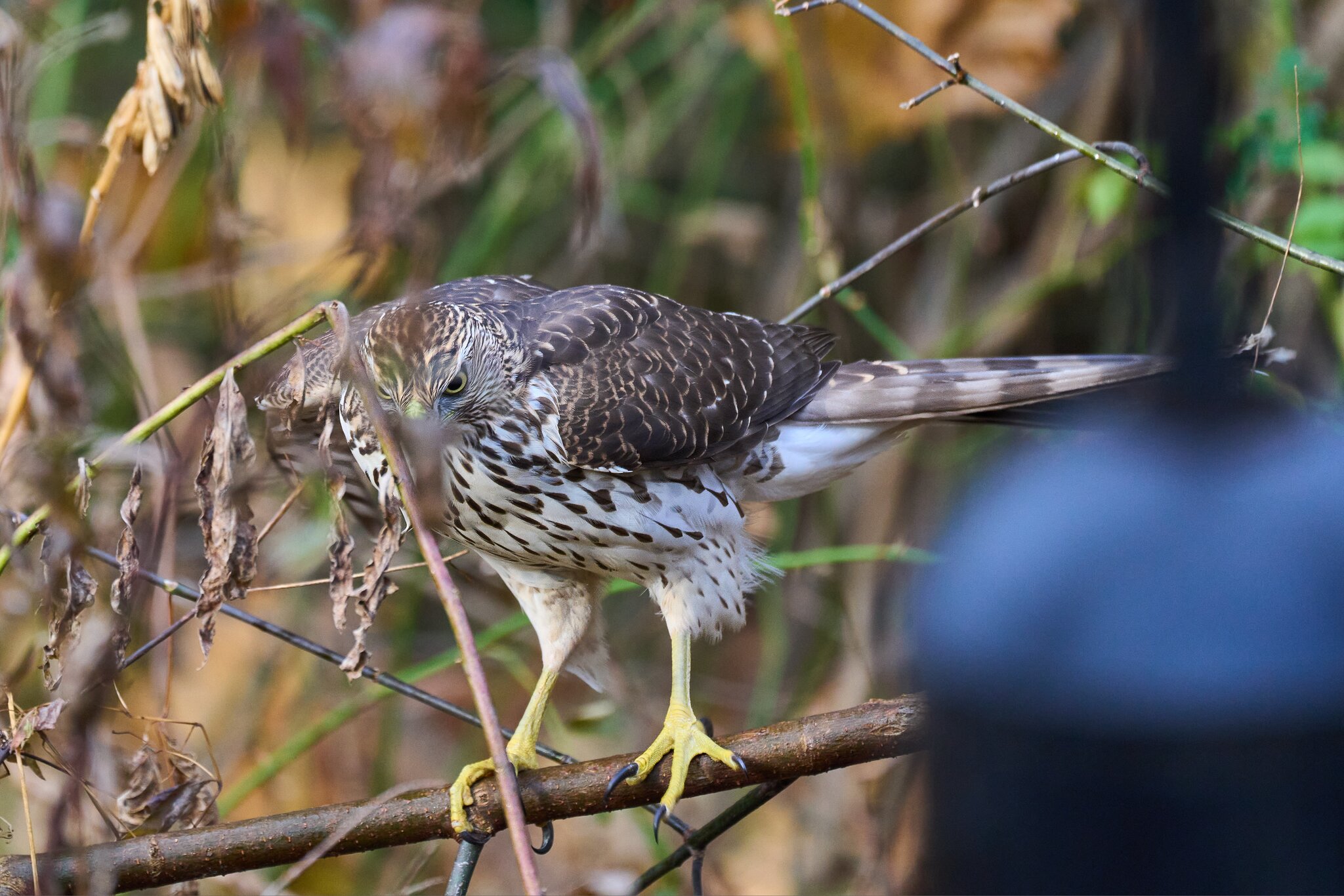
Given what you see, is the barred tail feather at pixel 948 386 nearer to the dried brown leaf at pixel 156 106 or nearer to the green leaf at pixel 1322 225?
the green leaf at pixel 1322 225

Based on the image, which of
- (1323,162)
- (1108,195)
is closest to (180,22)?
(1108,195)

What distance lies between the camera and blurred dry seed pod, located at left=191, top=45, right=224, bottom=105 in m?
1.76

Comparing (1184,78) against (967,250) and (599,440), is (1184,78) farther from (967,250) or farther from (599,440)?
(967,250)

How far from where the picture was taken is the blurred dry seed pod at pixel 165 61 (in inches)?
69.9

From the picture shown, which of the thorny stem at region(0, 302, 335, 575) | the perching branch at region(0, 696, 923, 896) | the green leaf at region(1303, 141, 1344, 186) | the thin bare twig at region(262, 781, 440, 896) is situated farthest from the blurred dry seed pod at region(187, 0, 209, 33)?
the green leaf at region(1303, 141, 1344, 186)

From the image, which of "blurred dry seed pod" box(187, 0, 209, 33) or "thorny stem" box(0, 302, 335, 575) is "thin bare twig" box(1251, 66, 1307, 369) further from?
"blurred dry seed pod" box(187, 0, 209, 33)

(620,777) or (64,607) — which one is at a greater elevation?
(64,607)

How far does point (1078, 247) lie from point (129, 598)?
11.9 ft

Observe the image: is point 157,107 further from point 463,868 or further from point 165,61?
point 463,868

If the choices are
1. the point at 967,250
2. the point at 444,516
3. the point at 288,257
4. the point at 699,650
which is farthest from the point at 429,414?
the point at 699,650

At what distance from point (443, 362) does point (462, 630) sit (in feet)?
3.51

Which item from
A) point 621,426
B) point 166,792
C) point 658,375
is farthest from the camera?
point 658,375

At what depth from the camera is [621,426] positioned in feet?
8.18

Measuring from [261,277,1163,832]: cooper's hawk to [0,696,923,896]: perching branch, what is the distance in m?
0.09
